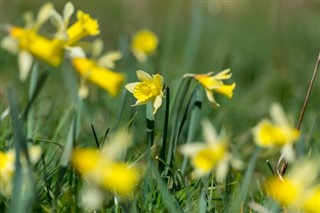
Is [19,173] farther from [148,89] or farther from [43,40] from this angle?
[148,89]

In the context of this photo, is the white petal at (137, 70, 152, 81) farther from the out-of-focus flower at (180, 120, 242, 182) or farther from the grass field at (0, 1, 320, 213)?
the out-of-focus flower at (180, 120, 242, 182)

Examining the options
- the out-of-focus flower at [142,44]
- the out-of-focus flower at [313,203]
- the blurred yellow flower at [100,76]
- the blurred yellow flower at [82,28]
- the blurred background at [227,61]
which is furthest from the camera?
the out-of-focus flower at [142,44]

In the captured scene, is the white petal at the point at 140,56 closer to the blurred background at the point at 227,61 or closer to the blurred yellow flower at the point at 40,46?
the blurred background at the point at 227,61

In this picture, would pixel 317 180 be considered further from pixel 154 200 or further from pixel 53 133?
pixel 53 133

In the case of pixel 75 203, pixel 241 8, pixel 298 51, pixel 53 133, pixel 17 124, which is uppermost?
pixel 17 124

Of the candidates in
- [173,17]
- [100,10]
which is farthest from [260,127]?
[100,10]

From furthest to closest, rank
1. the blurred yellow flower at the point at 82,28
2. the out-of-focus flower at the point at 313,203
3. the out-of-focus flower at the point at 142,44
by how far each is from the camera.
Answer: the out-of-focus flower at the point at 142,44
the blurred yellow flower at the point at 82,28
the out-of-focus flower at the point at 313,203

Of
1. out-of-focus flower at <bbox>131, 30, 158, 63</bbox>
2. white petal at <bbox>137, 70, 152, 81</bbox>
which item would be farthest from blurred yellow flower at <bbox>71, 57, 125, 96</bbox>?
out-of-focus flower at <bbox>131, 30, 158, 63</bbox>

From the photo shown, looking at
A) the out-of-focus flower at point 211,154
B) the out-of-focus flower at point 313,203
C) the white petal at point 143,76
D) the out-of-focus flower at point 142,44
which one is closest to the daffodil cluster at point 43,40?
the white petal at point 143,76
